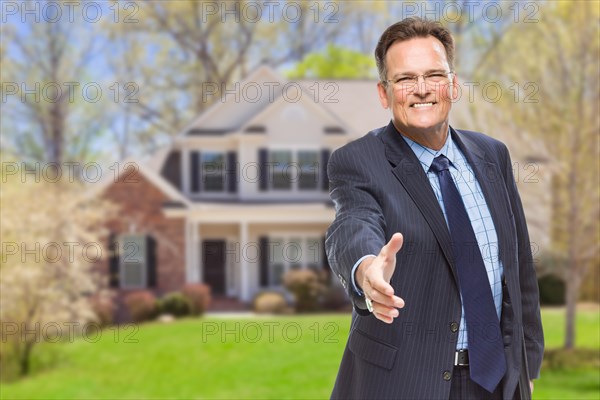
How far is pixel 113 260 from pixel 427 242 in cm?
1615

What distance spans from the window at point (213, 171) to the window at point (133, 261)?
7.11 feet

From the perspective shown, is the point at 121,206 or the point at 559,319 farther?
the point at 121,206

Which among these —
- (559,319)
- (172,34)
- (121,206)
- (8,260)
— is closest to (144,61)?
(172,34)

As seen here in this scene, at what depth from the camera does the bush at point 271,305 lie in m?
16.3

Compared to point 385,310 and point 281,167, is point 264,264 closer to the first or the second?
point 281,167

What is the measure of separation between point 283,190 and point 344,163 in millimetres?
16010

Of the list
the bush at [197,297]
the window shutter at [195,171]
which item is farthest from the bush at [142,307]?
the window shutter at [195,171]

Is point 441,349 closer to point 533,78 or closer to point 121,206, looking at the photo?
point 533,78

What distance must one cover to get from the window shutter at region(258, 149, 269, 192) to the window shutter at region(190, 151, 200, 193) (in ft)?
5.09

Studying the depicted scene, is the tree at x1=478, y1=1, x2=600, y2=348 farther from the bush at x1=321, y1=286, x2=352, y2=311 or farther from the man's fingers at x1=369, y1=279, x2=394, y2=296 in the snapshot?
the man's fingers at x1=369, y1=279, x2=394, y2=296

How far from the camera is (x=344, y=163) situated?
227 centimetres

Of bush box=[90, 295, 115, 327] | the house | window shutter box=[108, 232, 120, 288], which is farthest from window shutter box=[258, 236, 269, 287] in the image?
bush box=[90, 295, 115, 327]

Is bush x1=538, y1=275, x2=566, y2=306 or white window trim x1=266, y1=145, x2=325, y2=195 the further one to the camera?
white window trim x1=266, y1=145, x2=325, y2=195

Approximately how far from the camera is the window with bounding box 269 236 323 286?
1794 cm
